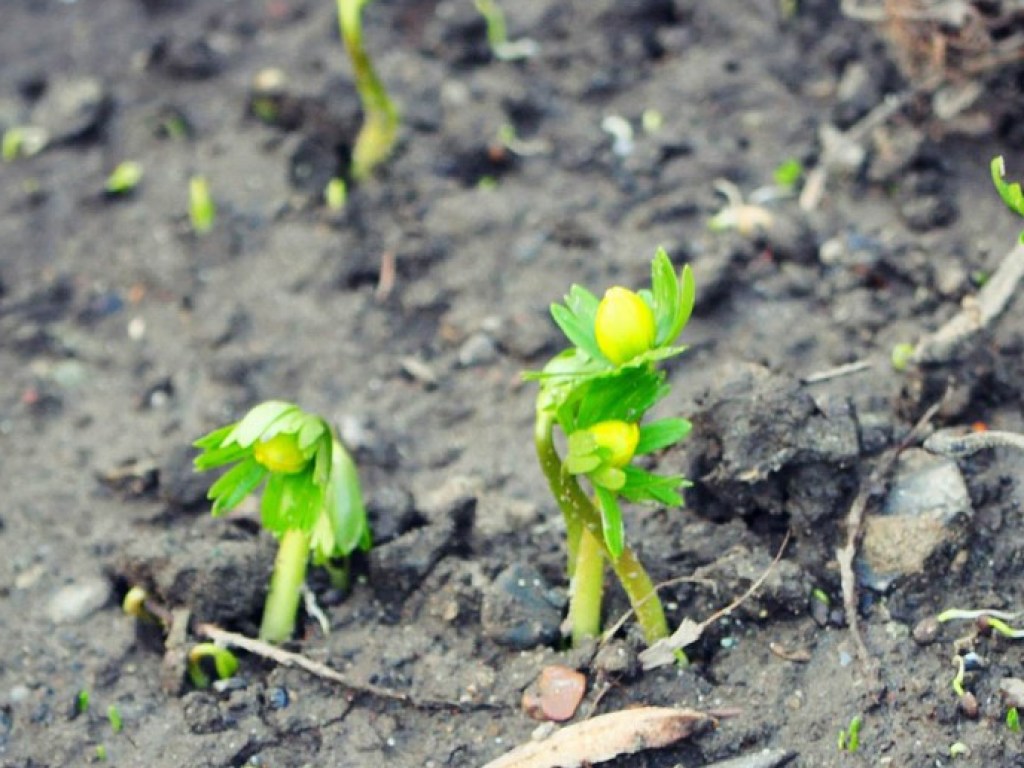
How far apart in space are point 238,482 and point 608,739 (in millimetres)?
659

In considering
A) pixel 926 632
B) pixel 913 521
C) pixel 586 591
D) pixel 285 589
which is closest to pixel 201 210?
pixel 285 589

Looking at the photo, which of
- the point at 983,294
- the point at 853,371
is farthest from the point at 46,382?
the point at 983,294

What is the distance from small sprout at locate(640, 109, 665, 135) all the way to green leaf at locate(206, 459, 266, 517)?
4.85 ft

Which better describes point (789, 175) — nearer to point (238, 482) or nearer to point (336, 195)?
point (336, 195)

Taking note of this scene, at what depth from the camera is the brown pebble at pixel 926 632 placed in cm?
200

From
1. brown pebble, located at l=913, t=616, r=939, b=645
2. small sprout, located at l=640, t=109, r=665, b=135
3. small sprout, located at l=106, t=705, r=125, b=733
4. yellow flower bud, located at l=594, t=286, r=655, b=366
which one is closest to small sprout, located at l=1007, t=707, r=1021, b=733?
brown pebble, located at l=913, t=616, r=939, b=645

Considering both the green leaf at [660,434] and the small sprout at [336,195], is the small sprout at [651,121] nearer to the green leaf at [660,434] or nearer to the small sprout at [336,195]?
the small sprout at [336,195]

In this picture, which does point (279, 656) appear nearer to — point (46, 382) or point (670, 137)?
point (46, 382)

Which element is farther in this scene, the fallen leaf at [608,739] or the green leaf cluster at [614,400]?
the fallen leaf at [608,739]

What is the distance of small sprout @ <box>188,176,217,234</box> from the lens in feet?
10.2

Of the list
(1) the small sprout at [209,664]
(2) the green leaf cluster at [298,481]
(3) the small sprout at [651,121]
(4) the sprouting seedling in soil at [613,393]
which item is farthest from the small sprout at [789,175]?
(1) the small sprout at [209,664]

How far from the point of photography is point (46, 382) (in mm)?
2848

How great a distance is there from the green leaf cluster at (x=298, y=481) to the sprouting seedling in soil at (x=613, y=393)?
340 millimetres

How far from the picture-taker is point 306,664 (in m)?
2.10
